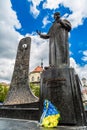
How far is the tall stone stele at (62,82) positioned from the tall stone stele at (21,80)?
12.1 m

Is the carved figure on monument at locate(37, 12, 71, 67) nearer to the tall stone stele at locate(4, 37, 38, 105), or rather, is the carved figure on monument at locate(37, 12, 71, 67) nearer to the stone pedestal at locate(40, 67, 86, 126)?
the stone pedestal at locate(40, 67, 86, 126)

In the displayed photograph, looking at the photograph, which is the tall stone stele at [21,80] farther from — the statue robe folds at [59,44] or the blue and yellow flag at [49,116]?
the blue and yellow flag at [49,116]

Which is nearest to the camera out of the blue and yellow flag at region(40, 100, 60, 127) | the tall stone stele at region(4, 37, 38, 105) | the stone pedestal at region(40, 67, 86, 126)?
the blue and yellow flag at region(40, 100, 60, 127)

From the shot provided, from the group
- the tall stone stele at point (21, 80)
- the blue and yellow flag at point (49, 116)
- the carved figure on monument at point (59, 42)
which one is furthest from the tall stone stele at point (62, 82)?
the tall stone stele at point (21, 80)

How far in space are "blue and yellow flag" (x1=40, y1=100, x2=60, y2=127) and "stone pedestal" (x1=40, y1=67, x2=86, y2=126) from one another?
0.26m

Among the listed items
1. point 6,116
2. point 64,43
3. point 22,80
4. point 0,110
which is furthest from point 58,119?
point 22,80

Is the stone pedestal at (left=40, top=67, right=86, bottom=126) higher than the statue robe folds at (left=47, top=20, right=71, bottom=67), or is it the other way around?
the statue robe folds at (left=47, top=20, right=71, bottom=67)

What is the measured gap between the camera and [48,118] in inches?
270

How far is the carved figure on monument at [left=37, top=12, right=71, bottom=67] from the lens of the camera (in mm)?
8188

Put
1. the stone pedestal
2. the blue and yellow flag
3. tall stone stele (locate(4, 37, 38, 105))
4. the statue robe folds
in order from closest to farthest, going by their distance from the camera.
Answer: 1. the blue and yellow flag
2. the stone pedestal
3. the statue robe folds
4. tall stone stele (locate(4, 37, 38, 105))

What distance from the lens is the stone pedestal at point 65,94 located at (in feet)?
23.5

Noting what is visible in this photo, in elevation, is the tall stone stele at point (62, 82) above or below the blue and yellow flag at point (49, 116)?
above

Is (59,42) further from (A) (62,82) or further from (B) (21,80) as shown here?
(B) (21,80)

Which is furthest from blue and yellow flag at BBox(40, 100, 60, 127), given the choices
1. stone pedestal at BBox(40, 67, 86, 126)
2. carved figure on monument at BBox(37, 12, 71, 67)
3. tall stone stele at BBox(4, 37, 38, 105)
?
tall stone stele at BBox(4, 37, 38, 105)
